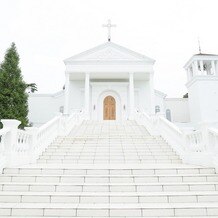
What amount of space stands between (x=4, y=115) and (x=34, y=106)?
6863 mm

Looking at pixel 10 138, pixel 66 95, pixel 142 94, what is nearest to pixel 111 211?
pixel 10 138

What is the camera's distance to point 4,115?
1838 cm

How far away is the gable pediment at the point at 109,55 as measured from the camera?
20.8 m

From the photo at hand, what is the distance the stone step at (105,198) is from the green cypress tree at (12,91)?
14.5m

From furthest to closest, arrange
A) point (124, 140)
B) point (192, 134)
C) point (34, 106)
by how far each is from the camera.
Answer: point (34, 106) → point (124, 140) → point (192, 134)

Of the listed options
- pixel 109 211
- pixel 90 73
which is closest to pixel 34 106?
pixel 90 73

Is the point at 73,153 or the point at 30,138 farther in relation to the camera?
the point at 73,153

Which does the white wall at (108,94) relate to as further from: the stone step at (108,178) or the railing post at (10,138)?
the stone step at (108,178)

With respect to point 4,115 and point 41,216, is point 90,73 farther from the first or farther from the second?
point 41,216

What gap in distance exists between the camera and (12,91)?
1919 centimetres

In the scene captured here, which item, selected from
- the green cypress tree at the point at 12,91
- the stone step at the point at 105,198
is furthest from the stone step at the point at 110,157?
the green cypress tree at the point at 12,91

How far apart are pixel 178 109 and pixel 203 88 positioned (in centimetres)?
495

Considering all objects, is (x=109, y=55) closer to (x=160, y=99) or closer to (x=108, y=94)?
(x=108, y=94)

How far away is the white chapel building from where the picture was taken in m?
20.5
